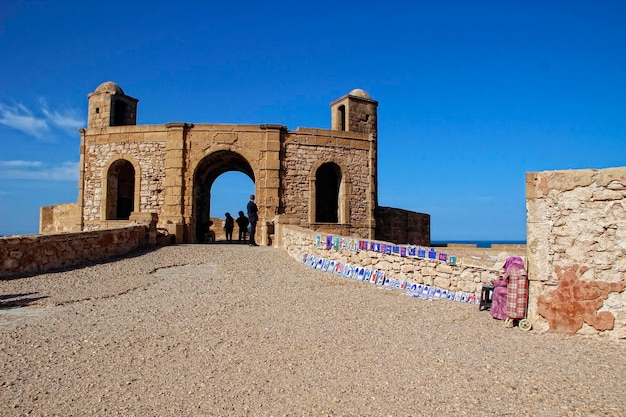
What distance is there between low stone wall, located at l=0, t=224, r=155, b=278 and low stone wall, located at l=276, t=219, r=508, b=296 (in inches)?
192

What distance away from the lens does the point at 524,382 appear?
4078mm

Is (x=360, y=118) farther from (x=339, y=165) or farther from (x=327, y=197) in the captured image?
(x=327, y=197)

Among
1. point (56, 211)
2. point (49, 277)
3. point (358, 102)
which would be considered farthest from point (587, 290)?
point (56, 211)

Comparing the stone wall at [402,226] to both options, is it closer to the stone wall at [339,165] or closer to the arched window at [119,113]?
the stone wall at [339,165]

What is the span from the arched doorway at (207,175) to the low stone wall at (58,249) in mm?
5162

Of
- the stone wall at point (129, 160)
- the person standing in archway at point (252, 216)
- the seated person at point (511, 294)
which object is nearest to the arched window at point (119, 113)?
the stone wall at point (129, 160)

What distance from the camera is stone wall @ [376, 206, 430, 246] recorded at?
66.7 ft

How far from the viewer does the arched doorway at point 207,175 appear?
17375 mm

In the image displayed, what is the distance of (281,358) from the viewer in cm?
461

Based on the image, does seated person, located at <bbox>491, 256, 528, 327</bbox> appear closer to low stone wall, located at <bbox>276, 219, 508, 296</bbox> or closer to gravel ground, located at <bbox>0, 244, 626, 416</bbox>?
gravel ground, located at <bbox>0, 244, 626, 416</bbox>

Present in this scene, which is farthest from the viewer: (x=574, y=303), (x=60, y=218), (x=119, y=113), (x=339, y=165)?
(x=119, y=113)

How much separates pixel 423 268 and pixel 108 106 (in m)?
15.3

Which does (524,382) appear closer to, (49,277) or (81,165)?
(49,277)

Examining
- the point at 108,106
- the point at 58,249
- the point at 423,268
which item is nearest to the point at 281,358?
the point at 423,268
